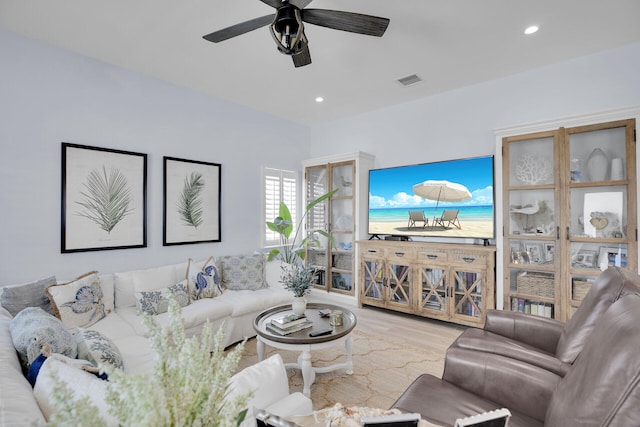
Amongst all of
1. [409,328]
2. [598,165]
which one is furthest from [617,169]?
[409,328]

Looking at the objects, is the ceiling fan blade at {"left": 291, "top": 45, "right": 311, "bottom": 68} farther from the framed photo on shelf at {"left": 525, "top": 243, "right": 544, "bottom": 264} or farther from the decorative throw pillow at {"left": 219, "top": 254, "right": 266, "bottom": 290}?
the framed photo on shelf at {"left": 525, "top": 243, "right": 544, "bottom": 264}

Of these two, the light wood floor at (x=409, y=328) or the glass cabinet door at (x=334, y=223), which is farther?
the glass cabinet door at (x=334, y=223)

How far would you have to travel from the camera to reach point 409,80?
3.54 m

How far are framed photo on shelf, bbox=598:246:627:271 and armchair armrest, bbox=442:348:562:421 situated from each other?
207 cm

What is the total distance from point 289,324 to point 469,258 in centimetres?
224

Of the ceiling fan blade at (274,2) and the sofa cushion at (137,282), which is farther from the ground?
the ceiling fan blade at (274,2)

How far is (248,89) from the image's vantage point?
379 cm

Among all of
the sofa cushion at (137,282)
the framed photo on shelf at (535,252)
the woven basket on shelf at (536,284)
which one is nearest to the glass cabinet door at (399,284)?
the woven basket on shelf at (536,284)

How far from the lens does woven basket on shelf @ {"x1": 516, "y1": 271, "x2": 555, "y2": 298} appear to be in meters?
3.03

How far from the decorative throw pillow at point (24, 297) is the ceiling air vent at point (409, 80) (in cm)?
390

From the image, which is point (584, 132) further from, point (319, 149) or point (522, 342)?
point (319, 149)

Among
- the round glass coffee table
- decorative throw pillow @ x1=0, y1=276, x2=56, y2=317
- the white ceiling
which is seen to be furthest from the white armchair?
the white ceiling

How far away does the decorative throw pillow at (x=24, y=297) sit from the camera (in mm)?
2119

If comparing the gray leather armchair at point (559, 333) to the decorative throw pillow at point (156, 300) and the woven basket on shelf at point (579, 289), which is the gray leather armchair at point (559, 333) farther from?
the decorative throw pillow at point (156, 300)
